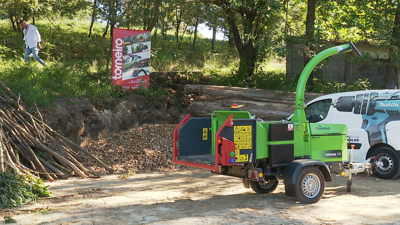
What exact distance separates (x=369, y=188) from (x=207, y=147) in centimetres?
385

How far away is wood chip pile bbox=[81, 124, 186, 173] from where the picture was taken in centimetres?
1083

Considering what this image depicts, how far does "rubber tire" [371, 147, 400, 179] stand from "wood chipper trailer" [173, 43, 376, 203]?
2.52 meters

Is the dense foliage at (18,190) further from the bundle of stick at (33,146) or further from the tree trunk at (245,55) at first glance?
the tree trunk at (245,55)

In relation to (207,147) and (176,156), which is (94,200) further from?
(207,147)

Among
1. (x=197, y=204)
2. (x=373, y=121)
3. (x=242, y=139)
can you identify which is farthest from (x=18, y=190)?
(x=373, y=121)

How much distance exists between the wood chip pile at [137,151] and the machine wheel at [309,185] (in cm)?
462

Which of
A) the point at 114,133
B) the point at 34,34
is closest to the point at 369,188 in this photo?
the point at 114,133

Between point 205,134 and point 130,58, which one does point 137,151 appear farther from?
point 130,58

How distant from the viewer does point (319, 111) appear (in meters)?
10.5

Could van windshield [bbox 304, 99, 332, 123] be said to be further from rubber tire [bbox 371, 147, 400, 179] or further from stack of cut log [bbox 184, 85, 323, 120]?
stack of cut log [bbox 184, 85, 323, 120]

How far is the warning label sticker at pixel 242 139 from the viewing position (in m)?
6.45

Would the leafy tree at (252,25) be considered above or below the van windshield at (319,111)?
above

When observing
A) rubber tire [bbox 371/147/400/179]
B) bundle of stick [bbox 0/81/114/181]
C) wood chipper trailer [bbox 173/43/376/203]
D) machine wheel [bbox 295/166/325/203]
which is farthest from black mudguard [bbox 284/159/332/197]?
bundle of stick [bbox 0/81/114/181]

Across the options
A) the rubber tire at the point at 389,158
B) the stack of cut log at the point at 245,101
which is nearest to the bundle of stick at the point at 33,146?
the stack of cut log at the point at 245,101
